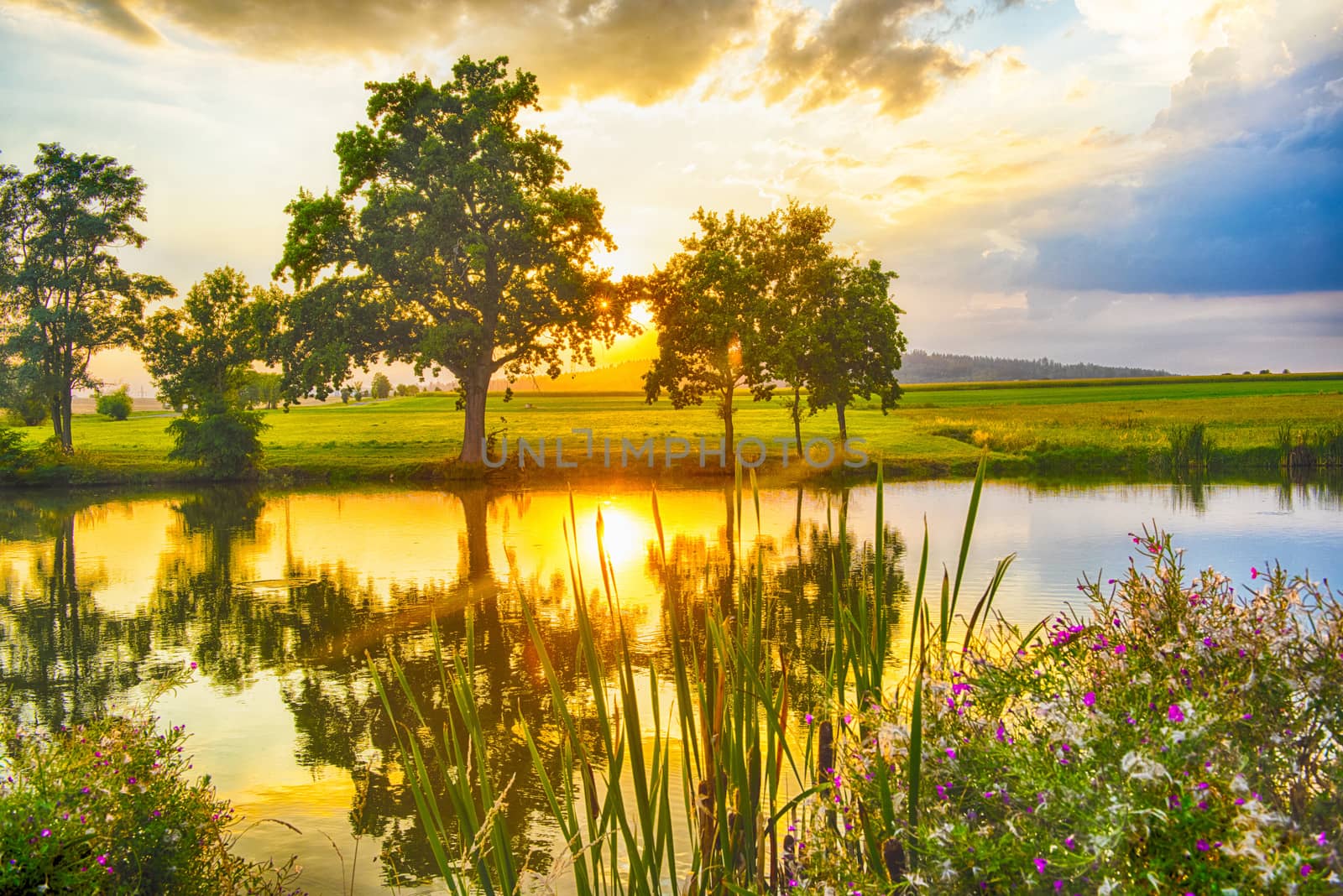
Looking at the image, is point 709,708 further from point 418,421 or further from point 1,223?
point 418,421

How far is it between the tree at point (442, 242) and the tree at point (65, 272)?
11.1 m

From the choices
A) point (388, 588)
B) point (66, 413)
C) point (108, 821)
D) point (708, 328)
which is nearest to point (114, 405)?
point (66, 413)

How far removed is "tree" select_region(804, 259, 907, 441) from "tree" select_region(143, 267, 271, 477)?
62.5ft

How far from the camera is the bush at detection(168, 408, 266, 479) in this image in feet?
106

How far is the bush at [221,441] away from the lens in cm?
3234

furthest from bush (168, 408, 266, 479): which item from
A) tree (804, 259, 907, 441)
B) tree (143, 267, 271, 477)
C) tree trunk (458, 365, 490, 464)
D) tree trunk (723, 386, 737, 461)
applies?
tree (804, 259, 907, 441)

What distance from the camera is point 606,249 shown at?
1244 inches

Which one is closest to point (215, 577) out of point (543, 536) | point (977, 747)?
point (543, 536)

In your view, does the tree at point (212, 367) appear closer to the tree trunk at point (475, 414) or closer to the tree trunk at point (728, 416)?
the tree trunk at point (475, 414)

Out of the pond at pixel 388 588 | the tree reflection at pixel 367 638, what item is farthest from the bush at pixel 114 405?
the tree reflection at pixel 367 638

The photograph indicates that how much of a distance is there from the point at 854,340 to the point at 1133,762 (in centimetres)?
3206

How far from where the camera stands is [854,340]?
3284 cm

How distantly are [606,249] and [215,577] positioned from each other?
20.0 m

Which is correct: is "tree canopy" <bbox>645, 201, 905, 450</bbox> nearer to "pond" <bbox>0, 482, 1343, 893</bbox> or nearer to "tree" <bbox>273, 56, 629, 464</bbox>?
"tree" <bbox>273, 56, 629, 464</bbox>
